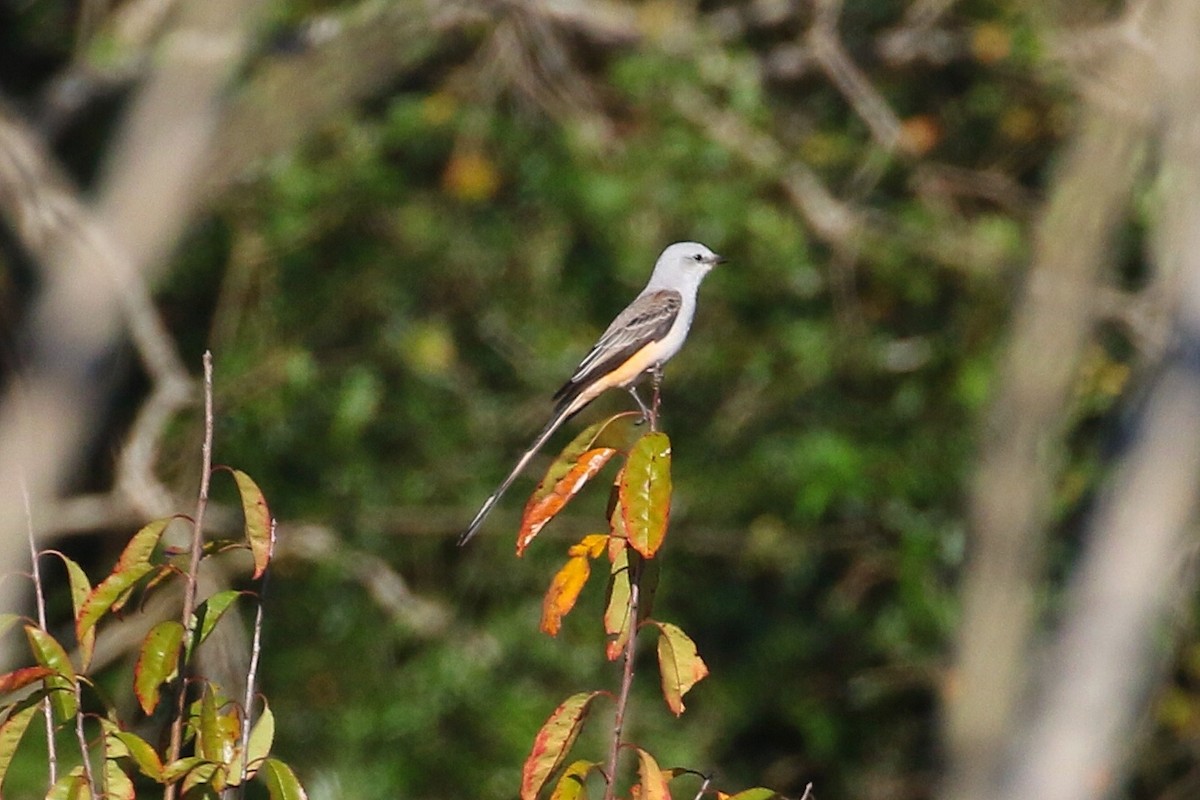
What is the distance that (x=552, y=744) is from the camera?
10.4ft

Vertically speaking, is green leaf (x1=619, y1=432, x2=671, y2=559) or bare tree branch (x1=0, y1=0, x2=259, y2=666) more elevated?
bare tree branch (x1=0, y1=0, x2=259, y2=666)

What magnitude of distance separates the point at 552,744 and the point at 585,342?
6248 mm

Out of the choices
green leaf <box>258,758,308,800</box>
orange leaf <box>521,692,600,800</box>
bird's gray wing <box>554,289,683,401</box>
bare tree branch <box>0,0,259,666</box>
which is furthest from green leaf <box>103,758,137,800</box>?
bird's gray wing <box>554,289,683,401</box>

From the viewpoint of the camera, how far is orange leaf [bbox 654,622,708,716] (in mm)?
3238

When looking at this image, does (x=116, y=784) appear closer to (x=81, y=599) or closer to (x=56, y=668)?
(x=56, y=668)

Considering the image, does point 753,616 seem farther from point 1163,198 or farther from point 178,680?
point 178,680

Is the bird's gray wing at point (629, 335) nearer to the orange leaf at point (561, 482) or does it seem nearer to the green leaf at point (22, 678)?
the orange leaf at point (561, 482)

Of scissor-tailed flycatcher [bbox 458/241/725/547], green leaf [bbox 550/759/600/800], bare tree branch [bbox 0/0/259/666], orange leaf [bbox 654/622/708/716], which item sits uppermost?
bare tree branch [bbox 0/0/259/666]

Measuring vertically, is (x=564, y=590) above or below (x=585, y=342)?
above

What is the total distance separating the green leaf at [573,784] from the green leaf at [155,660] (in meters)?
0.67

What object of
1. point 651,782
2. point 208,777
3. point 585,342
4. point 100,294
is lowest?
point 585,342

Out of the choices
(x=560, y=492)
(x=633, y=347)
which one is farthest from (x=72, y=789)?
(x=633, y=347)

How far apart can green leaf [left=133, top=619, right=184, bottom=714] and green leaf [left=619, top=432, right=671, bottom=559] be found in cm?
76

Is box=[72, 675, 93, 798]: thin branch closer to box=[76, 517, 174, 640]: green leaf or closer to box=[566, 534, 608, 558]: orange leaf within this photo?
box=[76, 517, 174, 640]: green leaf
